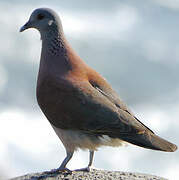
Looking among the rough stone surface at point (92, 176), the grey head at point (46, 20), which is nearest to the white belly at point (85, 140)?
the rough stone surface at point (92, 176)

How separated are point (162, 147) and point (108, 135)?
28.7 inches

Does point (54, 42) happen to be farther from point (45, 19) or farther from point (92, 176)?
point (92, 176)

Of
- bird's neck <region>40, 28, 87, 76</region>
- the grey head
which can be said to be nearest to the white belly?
bird's neck <region>40, 28, 87, 76</region>

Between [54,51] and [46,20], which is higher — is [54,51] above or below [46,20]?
below

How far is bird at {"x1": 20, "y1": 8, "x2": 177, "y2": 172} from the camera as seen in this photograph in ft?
30.7

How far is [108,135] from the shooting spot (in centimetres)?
937

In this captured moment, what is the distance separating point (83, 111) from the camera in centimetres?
941

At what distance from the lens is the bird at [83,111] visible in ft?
30.7

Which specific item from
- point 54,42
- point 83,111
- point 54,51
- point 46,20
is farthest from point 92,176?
point 46,20

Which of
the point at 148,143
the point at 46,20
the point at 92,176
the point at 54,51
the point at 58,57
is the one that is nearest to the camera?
the point at 92,176

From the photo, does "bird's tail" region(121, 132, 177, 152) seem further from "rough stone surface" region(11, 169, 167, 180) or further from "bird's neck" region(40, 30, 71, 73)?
"bird's neck" region(40, 30, 71, 73)

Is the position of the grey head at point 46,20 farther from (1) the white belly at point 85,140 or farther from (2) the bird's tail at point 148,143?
(2) the bird's tail at point 148,143

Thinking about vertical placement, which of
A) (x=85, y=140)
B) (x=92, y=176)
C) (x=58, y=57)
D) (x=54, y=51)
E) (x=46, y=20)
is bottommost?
(x=92, y=176)

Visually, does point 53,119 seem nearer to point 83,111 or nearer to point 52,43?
point 83,111
